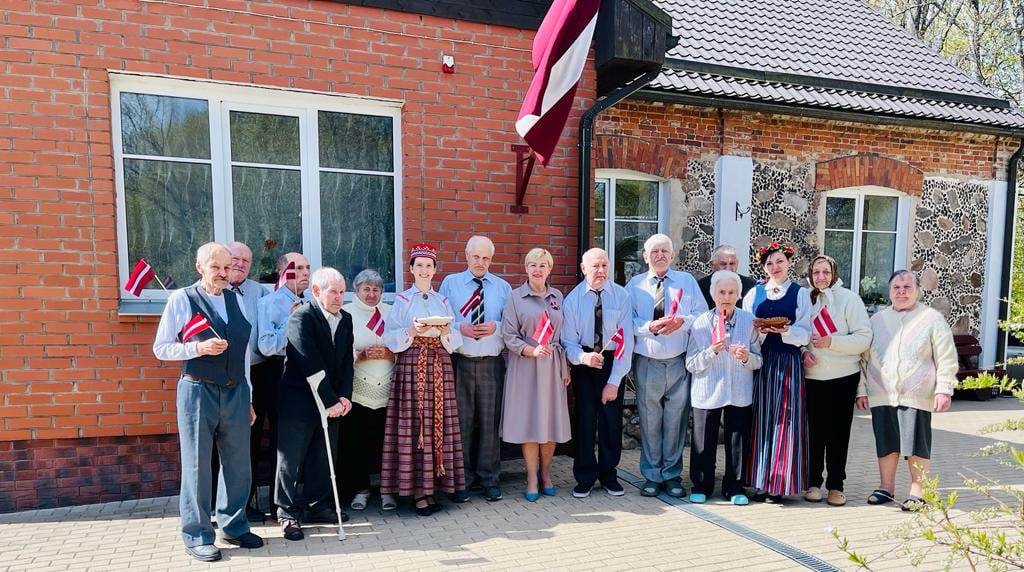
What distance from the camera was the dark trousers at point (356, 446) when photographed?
4543mm

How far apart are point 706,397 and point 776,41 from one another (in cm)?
603

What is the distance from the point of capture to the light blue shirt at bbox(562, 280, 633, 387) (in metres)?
4.70

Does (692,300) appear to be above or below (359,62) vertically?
below

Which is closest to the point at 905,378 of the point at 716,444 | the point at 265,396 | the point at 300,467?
the point at 716,444

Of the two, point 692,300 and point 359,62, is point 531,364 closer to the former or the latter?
point 692,300

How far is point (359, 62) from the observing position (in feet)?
16.5

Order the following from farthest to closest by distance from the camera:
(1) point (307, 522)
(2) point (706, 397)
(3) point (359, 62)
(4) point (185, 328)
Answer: (3) point (359, 62) < (2) point (706, 397) < (1) point (307, 522) < (4) point (185, 328)

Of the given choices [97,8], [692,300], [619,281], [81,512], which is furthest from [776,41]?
[81,512]

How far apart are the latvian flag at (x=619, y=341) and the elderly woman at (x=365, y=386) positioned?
1.67 meters

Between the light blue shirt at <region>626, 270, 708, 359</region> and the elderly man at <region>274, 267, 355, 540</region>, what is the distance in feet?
7.22

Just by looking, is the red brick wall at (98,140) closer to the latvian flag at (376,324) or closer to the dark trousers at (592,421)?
the latvian flag at (376,324)

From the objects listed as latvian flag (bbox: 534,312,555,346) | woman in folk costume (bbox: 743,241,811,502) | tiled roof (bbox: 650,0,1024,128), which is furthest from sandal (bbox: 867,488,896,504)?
tiled roof (bbox: 650,0,1024,128)

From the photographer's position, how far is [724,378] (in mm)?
4543

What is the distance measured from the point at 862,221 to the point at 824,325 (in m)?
4.82
